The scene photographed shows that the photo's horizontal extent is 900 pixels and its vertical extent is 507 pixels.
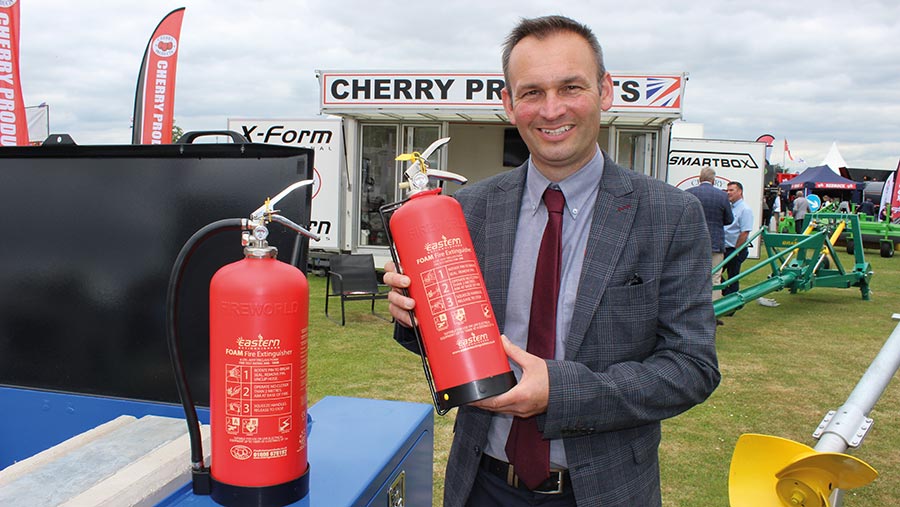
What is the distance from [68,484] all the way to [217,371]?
36cm

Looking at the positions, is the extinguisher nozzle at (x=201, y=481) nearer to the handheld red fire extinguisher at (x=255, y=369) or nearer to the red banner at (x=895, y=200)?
the handheld red fire extinguisher at (x=255, y=369)

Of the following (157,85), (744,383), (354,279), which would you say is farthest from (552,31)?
(157,85)

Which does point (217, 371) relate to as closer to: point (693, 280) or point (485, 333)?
point (485, 333)

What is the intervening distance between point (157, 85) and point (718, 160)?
10966mm

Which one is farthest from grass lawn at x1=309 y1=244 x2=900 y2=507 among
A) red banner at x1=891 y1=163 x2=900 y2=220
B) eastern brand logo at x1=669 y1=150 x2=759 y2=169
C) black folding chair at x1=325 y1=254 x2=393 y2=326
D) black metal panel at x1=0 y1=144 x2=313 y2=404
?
red banner at x1=891 y1=163 x2=900 y2=220

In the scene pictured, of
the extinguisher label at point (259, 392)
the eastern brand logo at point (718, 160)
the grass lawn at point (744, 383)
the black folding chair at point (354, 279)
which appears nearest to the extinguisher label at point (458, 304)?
the extinguisher label at point (259, 392)

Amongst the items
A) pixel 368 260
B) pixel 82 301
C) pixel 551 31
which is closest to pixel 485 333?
pixel 551 31

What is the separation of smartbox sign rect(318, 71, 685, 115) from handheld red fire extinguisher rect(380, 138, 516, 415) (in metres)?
7.97

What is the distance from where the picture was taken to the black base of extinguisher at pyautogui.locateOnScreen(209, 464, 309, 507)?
1191 mm

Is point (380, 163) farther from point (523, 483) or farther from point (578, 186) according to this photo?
point (523, 483)

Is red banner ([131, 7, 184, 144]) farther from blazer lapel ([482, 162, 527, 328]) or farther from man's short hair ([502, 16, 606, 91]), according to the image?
man's short hair ([502, 16, 606, 91])

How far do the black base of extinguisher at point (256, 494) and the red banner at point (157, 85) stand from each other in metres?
9.41

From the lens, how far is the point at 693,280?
1.52 metres

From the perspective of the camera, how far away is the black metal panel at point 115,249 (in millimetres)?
1615
